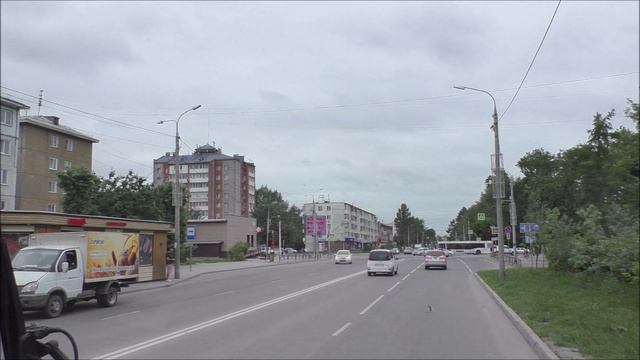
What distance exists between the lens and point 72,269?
17.4 m

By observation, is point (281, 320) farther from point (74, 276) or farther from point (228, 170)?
point (228, 170)

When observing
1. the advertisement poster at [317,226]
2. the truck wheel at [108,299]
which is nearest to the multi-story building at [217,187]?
the advertisement poster at [317,226]

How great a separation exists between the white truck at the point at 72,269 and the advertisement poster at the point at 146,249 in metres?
9.91

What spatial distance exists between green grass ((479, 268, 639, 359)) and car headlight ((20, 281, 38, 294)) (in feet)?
40.9

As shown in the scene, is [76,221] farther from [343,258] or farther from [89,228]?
[343,258]

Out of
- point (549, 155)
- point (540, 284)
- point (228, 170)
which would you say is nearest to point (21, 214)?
point (540, 284)

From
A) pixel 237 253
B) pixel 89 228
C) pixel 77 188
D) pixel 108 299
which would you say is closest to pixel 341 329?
pixel 108 299

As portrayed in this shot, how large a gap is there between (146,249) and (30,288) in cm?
1654

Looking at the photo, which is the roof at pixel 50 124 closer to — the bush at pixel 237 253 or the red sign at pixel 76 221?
the bush at pixel 237 253

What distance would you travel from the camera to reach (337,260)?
196 feet

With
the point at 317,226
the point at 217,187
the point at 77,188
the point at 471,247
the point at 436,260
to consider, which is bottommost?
the point at 471,247

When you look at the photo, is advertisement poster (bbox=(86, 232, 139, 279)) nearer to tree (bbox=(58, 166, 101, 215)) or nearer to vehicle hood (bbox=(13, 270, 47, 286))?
vehicle hood (bbox=(13, 270, 47, 286))

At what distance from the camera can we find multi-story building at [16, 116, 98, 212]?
5809 centimetres

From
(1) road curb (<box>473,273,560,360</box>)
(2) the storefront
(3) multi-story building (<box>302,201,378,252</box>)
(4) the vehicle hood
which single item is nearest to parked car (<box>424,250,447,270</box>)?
(2) the storefront
